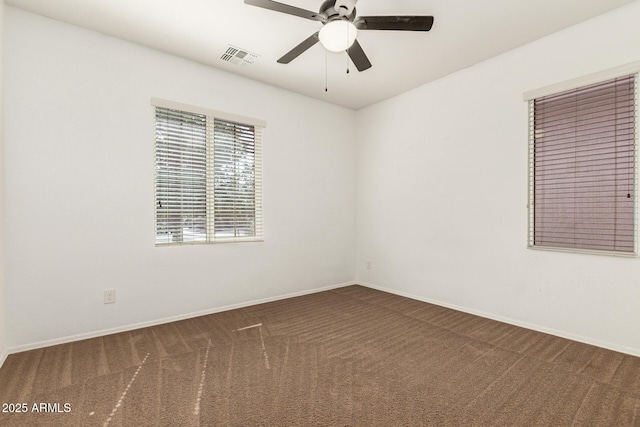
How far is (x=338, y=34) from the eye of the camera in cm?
204

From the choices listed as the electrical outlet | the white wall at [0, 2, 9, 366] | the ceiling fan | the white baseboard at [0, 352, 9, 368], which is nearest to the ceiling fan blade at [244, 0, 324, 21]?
the ceiling fan

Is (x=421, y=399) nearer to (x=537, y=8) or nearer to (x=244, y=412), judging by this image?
(x=244, y=412)

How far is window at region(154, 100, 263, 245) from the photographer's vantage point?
10.4 ft

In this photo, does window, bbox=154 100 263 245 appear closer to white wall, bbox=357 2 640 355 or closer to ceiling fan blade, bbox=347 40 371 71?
ceiling fan blade, bbox=347 40 371 71

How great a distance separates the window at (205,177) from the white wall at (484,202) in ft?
6.15

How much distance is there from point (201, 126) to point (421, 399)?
3.32m

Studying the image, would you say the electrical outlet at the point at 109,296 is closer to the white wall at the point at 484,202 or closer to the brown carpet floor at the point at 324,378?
the brown carpet floor at the point at 324,378

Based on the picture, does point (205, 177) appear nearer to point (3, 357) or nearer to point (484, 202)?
point (3, 357)

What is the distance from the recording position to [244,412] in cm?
170

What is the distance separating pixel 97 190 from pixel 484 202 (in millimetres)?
3962

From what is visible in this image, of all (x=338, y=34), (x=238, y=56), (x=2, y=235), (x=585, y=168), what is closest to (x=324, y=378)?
(x=338, y=34)

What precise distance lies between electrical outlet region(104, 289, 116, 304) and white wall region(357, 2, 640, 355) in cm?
330

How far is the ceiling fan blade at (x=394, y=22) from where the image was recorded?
6.75 ft

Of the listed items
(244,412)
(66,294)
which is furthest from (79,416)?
(66,294)
